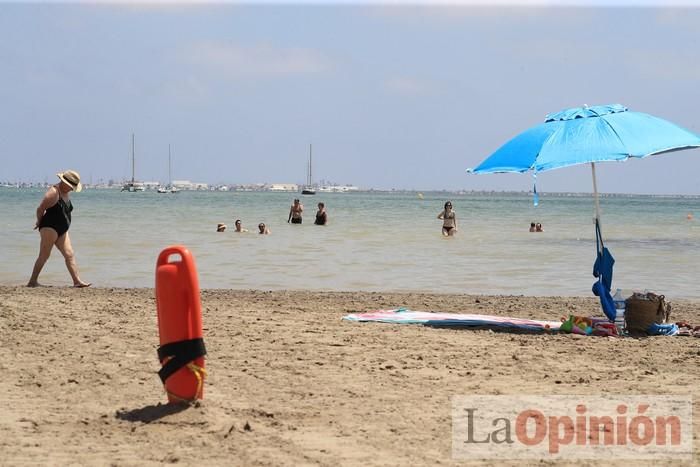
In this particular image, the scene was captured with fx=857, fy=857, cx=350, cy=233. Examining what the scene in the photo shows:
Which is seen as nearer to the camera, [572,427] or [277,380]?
[572,427]

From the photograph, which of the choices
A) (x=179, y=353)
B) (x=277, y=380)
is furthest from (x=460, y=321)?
(x=179, y=353)

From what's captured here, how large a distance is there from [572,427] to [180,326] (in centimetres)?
228

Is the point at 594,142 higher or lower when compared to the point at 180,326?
higher

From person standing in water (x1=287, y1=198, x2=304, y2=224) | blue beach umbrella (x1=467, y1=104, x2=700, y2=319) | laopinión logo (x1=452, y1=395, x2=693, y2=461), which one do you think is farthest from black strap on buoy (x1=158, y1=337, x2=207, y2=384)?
person standing in water (x1=287, y1=198, x2=304, y2=224)

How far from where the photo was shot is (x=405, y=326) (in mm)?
8094

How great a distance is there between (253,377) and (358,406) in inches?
40.1

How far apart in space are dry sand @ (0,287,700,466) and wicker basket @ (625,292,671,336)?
42 cm

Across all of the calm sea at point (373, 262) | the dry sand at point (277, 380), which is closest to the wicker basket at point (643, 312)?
the dry sand at point (277, 380)

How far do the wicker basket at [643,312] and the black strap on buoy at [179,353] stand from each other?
4.74 meters

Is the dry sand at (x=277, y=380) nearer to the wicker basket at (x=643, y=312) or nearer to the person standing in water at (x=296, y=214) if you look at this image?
the wicker basket at (x=643, y=312)

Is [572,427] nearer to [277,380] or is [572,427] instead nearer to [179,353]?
[277,380]

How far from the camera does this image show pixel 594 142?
7.36m

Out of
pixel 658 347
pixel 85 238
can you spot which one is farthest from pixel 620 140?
pixel 85 238

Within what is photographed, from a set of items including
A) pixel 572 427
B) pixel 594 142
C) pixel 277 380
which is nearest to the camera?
pixel 572 427
